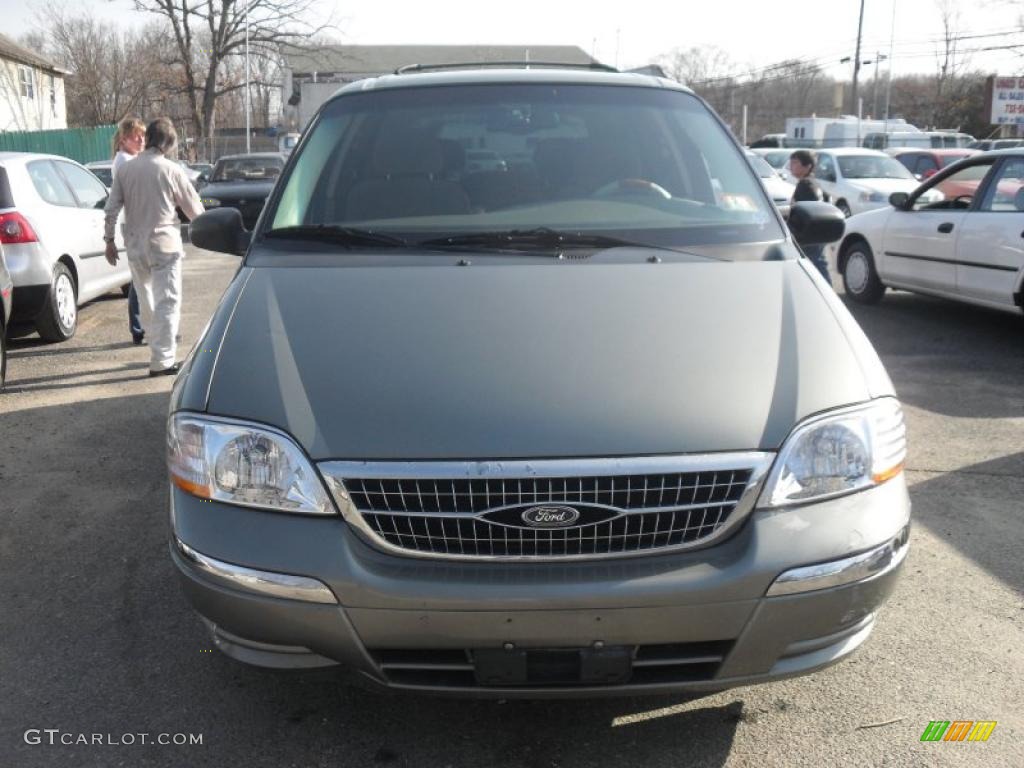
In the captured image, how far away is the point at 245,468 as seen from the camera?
8.46 ft

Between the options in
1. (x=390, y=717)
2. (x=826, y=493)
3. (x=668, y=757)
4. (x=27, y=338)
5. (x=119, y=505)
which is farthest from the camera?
(x=27, y=338)

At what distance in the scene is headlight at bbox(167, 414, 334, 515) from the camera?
251cm

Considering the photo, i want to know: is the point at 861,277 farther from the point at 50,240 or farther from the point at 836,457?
the point at 836,457

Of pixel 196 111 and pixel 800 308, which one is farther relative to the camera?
pixel 196 111

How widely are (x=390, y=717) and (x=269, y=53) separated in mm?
Answer: 47546

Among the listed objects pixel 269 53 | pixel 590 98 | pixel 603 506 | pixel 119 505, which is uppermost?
pixel 269 53

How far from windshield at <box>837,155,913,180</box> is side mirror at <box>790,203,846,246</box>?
639 inches

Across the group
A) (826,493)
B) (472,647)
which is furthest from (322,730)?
(826,493)

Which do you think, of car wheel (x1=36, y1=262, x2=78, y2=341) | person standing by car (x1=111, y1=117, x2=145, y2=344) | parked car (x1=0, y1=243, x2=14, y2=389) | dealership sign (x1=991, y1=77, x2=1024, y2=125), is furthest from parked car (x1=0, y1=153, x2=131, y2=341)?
dealership sign (x1=991, y1=77, x2=1024, y2=125)

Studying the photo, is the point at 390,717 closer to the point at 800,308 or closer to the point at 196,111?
the point at 800,308

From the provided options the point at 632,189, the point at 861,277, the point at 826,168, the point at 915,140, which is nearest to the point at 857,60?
the point at 915,140

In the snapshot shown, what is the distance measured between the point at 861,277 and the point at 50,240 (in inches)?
304

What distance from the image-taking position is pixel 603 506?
2.45 m

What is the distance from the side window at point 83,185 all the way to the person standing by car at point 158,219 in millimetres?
2181
